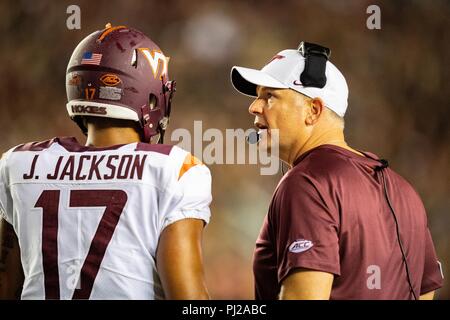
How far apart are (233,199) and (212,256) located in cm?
47

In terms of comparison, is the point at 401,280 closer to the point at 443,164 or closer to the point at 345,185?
the point at 345,185

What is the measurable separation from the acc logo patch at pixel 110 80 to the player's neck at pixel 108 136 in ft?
0.45

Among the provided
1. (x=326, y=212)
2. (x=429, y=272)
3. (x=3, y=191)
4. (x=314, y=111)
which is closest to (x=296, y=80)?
(x=314, y=111)

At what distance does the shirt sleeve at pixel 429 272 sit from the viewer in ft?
8.25

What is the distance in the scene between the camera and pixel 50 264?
2.13m

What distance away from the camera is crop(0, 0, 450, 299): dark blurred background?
590 cm

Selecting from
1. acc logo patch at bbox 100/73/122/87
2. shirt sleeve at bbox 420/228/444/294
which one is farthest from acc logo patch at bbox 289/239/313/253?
acc logo patch at bbox 100/73/122/87

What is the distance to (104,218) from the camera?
2100mm

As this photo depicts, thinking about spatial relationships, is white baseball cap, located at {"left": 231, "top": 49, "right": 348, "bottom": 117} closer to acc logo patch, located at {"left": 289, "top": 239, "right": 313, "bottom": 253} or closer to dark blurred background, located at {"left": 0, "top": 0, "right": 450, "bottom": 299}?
acc logo patch, located at {"left": 289, "top": 239, "right": 313, "bottom": 253}

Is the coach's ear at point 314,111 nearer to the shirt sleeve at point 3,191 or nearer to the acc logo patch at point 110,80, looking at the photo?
the acc logo patch at point 110,80

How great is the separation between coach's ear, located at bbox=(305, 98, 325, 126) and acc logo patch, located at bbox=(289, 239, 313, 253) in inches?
20.9

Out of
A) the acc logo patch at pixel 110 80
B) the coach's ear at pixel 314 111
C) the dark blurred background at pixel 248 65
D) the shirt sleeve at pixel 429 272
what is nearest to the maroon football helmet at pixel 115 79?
the acc logo patch at pixel 110 80
